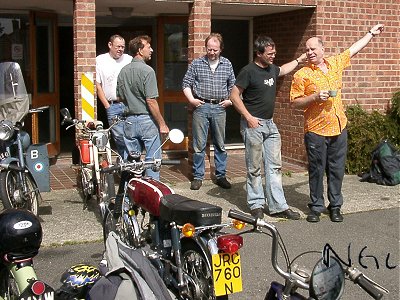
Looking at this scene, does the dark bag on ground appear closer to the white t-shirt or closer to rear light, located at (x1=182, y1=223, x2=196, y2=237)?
the white t-shirt

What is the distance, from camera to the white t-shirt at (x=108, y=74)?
8.69 metres

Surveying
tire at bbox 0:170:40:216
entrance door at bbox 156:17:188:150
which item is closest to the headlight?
tire at bbox 0:170:40:216

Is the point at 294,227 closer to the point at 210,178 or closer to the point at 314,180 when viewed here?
the point at 314,180

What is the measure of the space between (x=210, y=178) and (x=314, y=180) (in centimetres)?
233

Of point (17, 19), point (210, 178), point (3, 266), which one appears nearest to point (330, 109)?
point (210, 178)

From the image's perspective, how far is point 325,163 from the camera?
286 inches

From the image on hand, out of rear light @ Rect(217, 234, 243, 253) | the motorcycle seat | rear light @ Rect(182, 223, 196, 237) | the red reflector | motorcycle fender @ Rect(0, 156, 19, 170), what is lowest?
the red reflector

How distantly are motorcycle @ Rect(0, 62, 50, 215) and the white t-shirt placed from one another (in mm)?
1188

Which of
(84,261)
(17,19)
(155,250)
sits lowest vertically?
(84,261)

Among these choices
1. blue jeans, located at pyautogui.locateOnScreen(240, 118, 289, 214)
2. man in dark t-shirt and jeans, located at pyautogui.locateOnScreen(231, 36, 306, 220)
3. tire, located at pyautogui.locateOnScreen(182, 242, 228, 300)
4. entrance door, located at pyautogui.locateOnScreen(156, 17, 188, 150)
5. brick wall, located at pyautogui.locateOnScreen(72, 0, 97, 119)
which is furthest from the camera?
entrance door, located at pyautogui.locateOnScreen(156, 17, 188, 150)

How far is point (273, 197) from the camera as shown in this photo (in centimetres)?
734

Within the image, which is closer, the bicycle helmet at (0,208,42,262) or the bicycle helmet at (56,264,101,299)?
the bicycle helmet at (0,208,42,262)

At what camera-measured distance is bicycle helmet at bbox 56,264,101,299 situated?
12.6ft

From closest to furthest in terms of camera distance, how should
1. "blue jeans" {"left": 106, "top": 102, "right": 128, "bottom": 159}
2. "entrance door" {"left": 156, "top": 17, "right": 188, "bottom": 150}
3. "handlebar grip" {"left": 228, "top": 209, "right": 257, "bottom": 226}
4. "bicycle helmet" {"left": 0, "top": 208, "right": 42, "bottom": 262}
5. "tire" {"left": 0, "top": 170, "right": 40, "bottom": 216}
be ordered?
"handlebar grip" {"left": 228, "top": 209, "right": 257, "bottom": 226} < "bicycle helmet" {"left": 0, "top": 208, "right": 42, "bottom": 262} < "tire" {"left": 0, "top": 170, "right": 40, "bottom": 216} < "blue jeans" {"left": 106, "top": 102, "right": 128, "bottom": 159} < "entrance door" {"left": 156, "top": 17, "right": 188, "bottom": 150}
